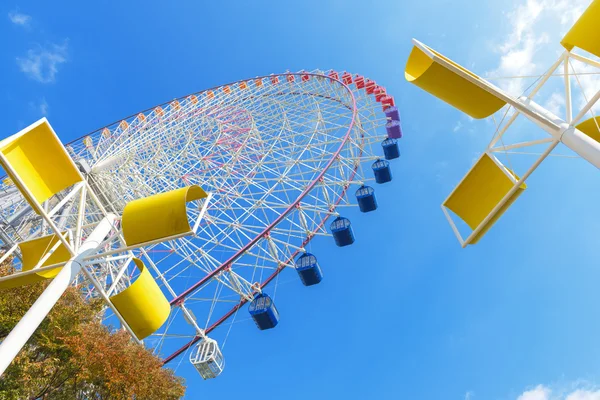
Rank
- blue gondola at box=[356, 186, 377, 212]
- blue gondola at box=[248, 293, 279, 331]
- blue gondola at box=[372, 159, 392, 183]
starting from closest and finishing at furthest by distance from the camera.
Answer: blue gondola at box=[248, 293, 279, 331], blue gondola at box=[356, 186, 377, 212], blue gondola at box=[372, 159, 392, 183]

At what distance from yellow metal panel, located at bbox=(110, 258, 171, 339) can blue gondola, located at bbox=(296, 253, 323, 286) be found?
924 cm

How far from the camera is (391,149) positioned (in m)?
21.5

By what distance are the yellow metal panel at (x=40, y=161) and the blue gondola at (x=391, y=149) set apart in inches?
673

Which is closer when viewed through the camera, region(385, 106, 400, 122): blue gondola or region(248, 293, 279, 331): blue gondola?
region(248, 293, 279, 331): blue gondola

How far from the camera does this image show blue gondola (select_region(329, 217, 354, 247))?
56.6ft

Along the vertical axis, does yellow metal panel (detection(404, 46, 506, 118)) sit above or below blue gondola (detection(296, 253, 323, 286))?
below

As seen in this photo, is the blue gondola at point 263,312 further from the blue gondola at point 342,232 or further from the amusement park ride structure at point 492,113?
the amusement park ride structure at point 492,113

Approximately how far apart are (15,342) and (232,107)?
18.2 meters

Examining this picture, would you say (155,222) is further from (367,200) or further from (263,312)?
(367,200)

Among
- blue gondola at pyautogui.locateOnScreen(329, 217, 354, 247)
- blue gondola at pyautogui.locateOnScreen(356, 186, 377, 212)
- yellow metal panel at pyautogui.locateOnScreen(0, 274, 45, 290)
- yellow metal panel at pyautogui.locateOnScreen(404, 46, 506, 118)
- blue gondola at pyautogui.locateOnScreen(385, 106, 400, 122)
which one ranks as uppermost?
blue gondola at pyautogui.locateOnScreen(385, 106, 400, 122)

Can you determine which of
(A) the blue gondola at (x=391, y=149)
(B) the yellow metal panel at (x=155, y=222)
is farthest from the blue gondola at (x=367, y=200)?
(B) the yellow metal panel at (x=155, y=222)

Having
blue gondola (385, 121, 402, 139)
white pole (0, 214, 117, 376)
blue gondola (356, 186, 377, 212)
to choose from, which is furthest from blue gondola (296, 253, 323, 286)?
Answer: white pole (0, 214, 117, 376)

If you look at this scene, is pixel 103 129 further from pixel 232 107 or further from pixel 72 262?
pixel 72 262

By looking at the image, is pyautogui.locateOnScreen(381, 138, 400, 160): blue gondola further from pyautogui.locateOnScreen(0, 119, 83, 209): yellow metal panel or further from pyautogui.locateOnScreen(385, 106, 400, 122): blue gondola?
pyautogui.locateOnScreen(0, 119, 83, 209): yellow metal panel
